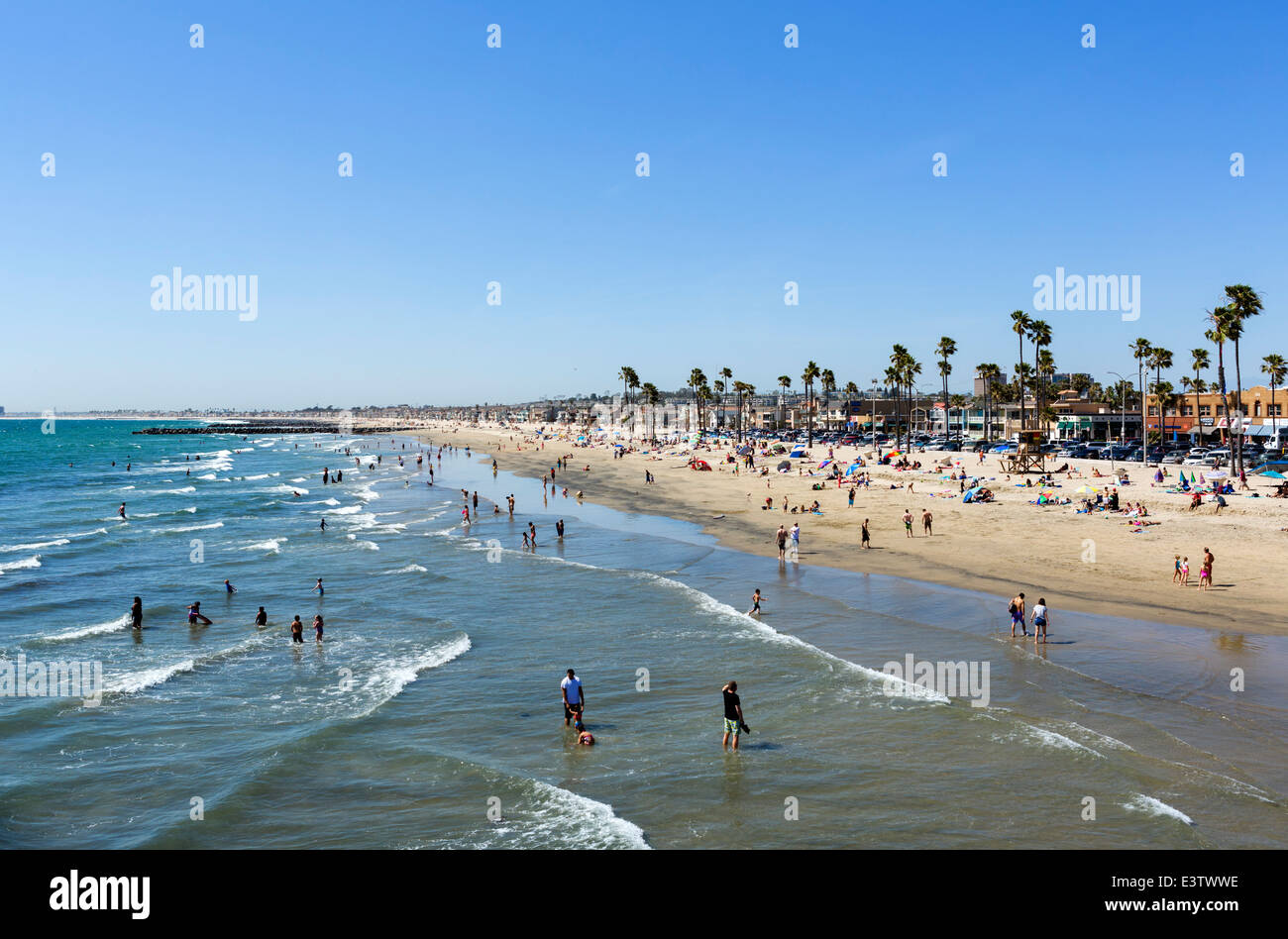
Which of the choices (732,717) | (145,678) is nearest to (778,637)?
(732,717)

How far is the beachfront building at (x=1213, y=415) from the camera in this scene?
8350 cm

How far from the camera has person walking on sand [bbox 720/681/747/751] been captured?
14.9 m

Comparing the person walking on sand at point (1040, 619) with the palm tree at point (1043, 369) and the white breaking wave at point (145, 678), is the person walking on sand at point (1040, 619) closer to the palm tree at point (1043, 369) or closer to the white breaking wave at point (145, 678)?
the white breaking wave at point (145, 678)

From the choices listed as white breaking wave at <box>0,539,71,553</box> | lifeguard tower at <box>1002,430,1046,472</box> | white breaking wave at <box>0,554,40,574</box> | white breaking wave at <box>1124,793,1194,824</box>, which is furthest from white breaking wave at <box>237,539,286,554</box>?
lifeguard tower at <box>1002,430,1046,472</box>

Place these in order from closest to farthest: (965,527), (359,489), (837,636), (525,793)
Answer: (525,793) < (837,636) < (965,527) < (359,489)

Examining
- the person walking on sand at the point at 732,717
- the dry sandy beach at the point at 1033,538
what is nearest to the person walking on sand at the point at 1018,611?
the dry sandy beach at the point at 1033,538

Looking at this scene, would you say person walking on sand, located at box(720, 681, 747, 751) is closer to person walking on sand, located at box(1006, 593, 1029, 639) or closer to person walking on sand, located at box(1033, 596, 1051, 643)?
person walking on sand, located at box(1033, 596, 1051, 643)

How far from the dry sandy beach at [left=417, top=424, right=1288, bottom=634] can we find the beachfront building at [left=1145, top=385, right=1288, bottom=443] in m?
29.6

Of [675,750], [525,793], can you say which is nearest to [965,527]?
[675,750]

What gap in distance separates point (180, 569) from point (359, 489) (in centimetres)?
3809

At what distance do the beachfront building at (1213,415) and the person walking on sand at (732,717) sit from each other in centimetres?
8371
